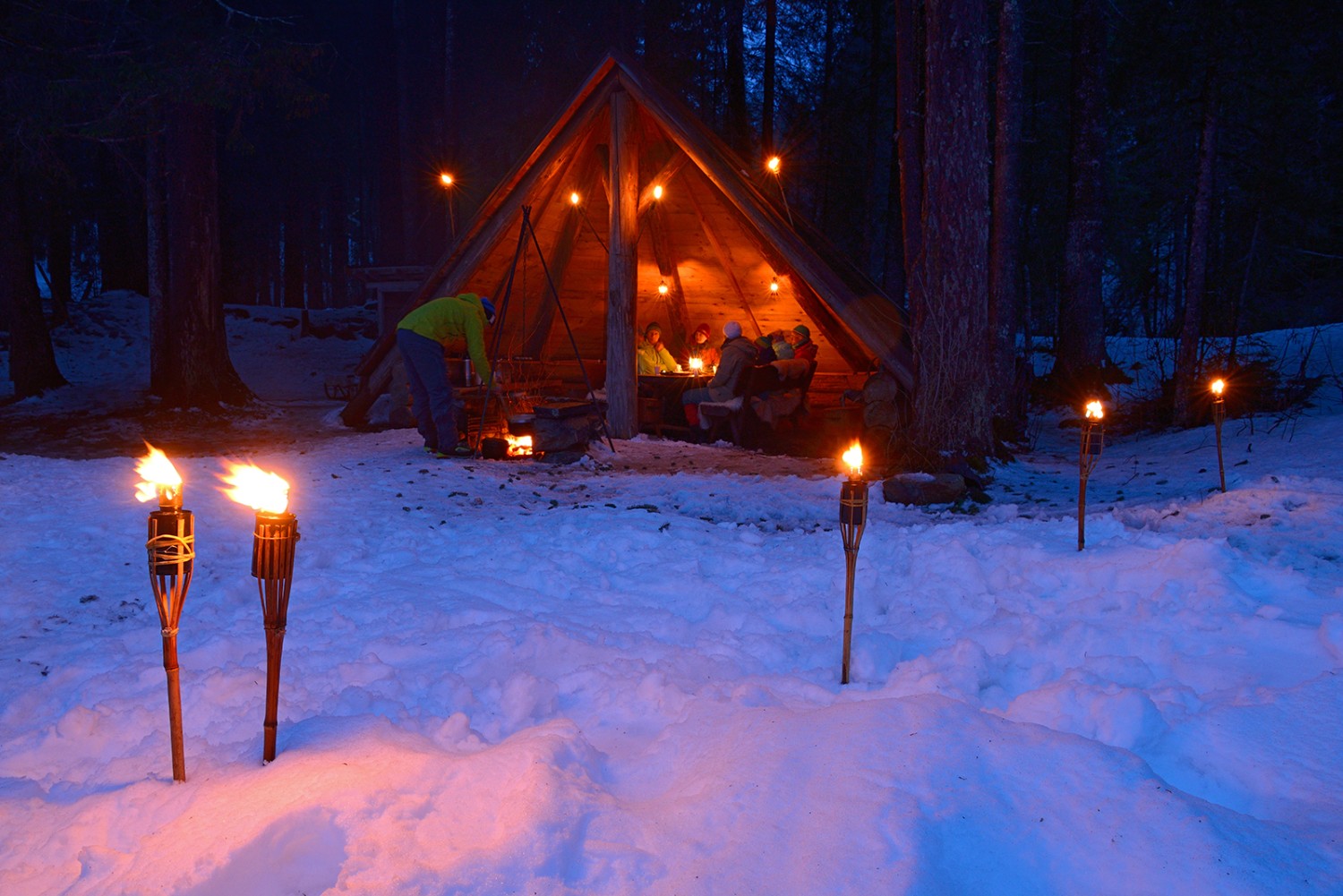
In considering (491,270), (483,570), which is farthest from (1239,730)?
(491,270)

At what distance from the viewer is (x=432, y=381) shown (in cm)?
768

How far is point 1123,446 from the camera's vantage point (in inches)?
348

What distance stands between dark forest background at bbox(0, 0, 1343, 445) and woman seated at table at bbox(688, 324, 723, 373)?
2866 millimetres

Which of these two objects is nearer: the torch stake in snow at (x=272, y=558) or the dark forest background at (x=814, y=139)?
the torch stake in snow at (x=272, y=558)

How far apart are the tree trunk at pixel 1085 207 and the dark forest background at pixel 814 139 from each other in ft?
0.12

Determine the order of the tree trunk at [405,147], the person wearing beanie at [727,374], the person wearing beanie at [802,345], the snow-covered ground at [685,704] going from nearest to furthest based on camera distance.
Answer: the snow-covered ground at [685,704] → the person wearing beanie at [727,374] → the person wearing beanie at [802,345] → the tree trunk at [405,147]

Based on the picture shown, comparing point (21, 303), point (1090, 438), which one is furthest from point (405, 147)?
point (1090, 438)

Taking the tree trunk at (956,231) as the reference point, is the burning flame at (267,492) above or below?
below

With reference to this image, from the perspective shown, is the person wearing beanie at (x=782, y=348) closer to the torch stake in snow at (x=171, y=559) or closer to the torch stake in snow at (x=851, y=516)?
the torch stake in snow at (x=851, y=516)

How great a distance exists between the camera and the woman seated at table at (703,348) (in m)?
12.4

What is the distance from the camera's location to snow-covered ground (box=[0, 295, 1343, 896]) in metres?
1.72

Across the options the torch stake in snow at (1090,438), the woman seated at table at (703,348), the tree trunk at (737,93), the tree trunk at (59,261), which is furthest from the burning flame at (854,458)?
the tree trunk at (59,261)

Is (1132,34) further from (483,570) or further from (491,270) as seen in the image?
(483,570)

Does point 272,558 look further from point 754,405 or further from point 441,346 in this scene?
point 754,405
